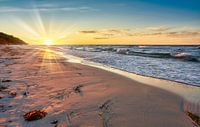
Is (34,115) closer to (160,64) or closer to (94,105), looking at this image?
(94,105)

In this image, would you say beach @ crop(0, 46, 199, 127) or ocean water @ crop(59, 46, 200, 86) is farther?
ocean water @ crop(59, 46, 200, 86)

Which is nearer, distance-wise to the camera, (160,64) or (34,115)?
(34,115)

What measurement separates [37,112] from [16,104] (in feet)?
3.27

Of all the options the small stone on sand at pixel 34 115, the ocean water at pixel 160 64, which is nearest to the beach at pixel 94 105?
the small stone on sand at pixel 34 115

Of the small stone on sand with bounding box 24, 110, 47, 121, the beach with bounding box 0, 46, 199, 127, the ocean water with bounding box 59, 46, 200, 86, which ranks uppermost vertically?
the small stone on sand with bounding box 24, 110, 47, 121

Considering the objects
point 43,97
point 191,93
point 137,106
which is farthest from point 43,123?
point 191,93

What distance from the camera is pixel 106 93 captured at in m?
6.16

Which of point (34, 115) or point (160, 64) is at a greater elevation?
point (34, 115)

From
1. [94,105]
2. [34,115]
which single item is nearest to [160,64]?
[94,105]

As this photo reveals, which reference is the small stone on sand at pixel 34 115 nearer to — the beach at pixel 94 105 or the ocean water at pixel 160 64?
the beach at pixel 94 105

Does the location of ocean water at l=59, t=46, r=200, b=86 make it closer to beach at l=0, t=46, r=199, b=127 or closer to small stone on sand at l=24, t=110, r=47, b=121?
beach at l=0, t=46, r=199, b=127

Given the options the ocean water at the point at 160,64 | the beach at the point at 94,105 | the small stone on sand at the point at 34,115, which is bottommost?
the ocean water at the point at 160,64

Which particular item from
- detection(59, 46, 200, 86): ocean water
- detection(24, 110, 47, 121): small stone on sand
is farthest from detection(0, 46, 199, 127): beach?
detection(59, 46, 200, 86): ocean water

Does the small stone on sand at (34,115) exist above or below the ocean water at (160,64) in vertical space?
above
